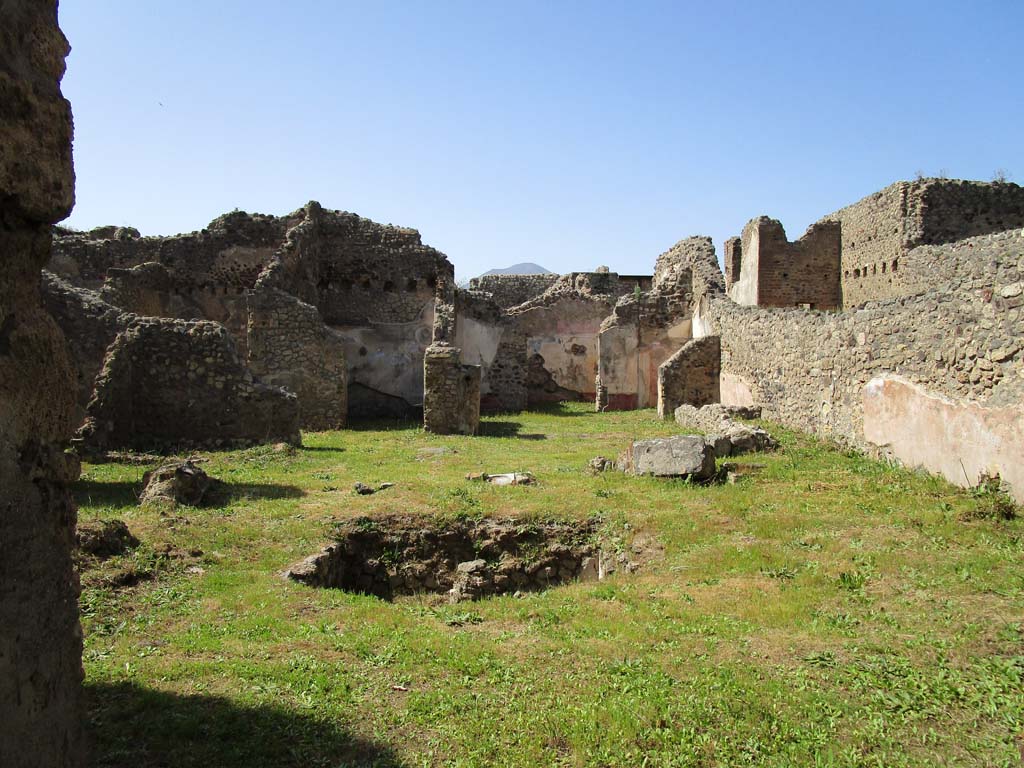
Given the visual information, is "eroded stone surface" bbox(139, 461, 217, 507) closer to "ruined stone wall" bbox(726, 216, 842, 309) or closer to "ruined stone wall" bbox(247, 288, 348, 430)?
"ruined stone wall" bbox(247, 288, 348, 430)

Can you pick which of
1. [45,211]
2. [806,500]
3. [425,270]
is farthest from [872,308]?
[425,270]

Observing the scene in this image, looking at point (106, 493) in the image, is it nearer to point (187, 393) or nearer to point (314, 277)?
point (187, 393)

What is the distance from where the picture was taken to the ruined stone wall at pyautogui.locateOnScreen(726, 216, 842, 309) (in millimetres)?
24500

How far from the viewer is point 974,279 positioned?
24.6ft

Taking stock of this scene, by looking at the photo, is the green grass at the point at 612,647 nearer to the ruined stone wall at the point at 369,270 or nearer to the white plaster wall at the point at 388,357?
the white plaster wall at the point at 388,357

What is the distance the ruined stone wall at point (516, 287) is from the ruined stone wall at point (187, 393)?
22.9m

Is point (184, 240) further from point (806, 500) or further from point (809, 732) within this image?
point (809, 732)

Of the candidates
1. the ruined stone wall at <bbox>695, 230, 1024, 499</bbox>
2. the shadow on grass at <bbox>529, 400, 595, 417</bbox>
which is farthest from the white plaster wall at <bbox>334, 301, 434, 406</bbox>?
the ruined stone wall at <bbox>695, 230, 1024, 499</bbox>

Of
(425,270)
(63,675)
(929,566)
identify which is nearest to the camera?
(63,675)

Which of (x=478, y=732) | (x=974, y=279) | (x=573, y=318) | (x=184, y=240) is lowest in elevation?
(x=478, y=732)

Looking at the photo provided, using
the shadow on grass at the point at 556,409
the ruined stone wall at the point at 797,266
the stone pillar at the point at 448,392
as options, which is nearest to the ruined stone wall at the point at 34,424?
the stone pillar at the point at 448,392

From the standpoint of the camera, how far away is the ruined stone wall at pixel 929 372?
6.86 m

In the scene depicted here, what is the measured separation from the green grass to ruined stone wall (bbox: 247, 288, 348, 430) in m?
7.60

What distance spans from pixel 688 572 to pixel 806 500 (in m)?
2.33
